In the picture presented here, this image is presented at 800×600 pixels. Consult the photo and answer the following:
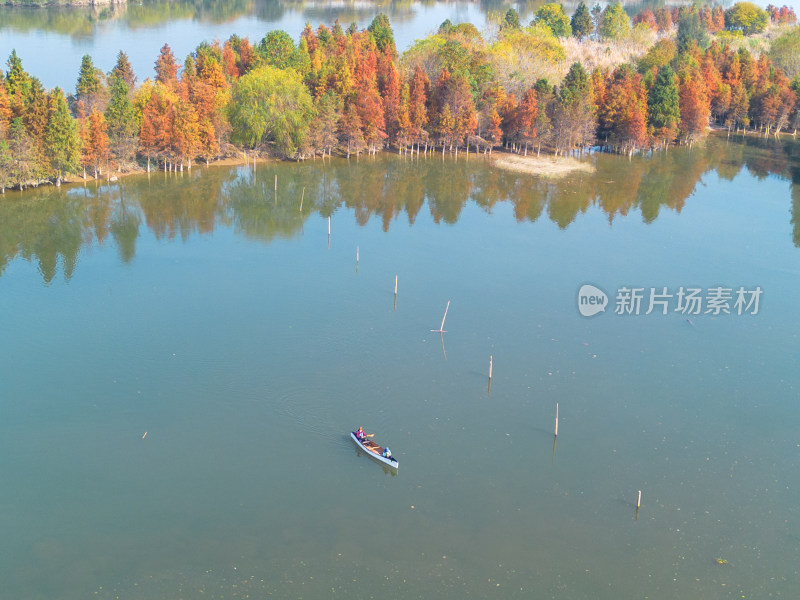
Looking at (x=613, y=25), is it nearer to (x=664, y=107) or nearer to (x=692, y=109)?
(x=692, y=109)

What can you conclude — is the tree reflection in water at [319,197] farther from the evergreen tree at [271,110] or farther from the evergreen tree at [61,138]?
the evergreen tree at [271,110]

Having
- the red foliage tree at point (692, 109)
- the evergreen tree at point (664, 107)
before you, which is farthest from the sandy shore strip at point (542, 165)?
the red foliage tree at point (692, 109)

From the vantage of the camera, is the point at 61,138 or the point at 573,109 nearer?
the point at 61,138

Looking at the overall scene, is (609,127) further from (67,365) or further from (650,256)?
(67,365)

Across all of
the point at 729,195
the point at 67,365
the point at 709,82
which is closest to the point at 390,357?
the point at 67,365

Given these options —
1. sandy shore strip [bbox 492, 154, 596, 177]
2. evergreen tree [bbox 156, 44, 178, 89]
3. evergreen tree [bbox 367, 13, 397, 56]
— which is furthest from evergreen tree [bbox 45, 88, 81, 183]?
evergreen tree [bbox 367, 13, 397, 56]

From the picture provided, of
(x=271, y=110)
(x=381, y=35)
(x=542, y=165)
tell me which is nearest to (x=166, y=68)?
(x=271, y=110)
